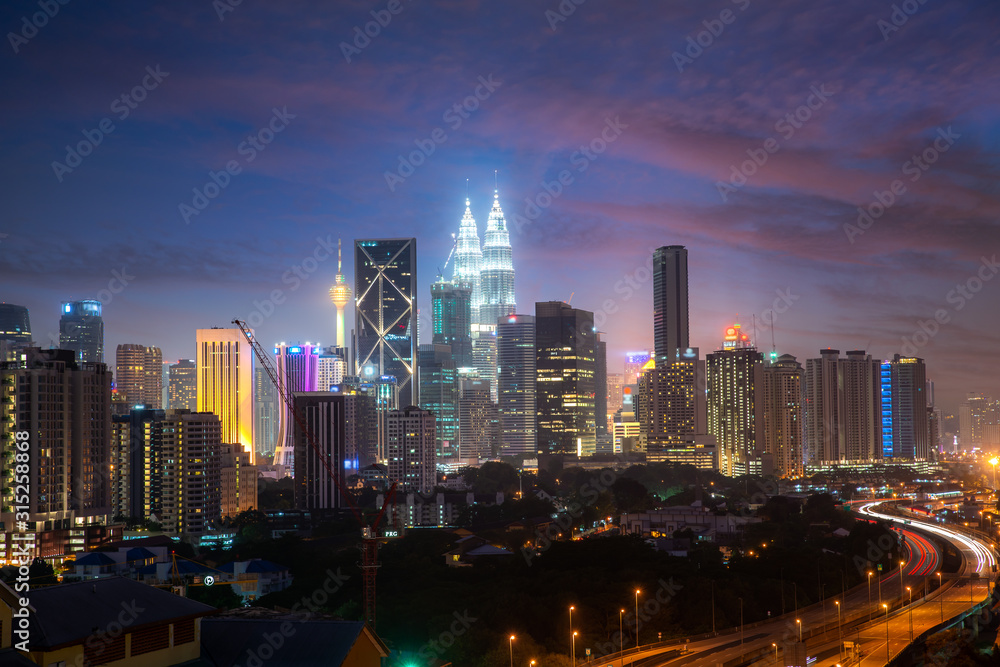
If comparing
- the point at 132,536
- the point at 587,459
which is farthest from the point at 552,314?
the point at 132,536

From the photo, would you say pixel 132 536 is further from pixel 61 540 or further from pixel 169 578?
pixel 169 578

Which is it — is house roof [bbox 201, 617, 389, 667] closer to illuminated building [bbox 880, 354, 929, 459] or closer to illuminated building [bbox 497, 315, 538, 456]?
illuminated building [bbox 880, 354, 929, 459]

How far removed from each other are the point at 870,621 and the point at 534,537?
30.9 metres

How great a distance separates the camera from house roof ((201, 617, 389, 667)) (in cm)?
1229

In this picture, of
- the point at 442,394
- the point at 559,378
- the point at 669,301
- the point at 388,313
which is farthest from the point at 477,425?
the point at 669,301

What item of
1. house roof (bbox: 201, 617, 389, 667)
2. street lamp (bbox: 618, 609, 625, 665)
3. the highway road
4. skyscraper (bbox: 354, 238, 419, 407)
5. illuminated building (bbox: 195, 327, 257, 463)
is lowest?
the highway road

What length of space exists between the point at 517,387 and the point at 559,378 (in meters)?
14.8

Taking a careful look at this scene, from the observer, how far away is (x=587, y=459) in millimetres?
139125

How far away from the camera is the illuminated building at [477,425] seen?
163750 mm

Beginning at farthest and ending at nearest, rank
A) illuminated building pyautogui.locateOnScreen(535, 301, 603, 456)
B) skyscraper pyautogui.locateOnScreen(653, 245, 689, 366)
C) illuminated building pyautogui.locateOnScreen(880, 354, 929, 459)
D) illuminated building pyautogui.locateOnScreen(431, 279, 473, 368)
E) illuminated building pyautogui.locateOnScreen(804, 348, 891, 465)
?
illuminated building pyautogui.locateOnScreen(431, 279, 473, 368)
skyscraper pyautogui.locateOnScreen(653, 245, 689, 366)
illuminated building pyautogui.locateOnScreen(535, 301, 603, 456)
illuminated building pyautogui.locateOnScreen(880, 354, 929, 459)
illuminated building pyautogui.locateOnScreen(804, 348, 891, 465)

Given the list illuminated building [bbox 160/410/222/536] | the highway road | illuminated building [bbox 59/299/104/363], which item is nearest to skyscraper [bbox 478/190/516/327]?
illuminated building [bbox 59/299/104/363]

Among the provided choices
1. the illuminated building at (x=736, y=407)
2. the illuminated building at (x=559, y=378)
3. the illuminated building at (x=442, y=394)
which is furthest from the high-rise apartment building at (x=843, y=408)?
the illuminated building at (x=442, y=394)

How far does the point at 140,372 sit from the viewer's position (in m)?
133

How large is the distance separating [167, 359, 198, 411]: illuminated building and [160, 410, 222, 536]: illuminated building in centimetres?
8223
